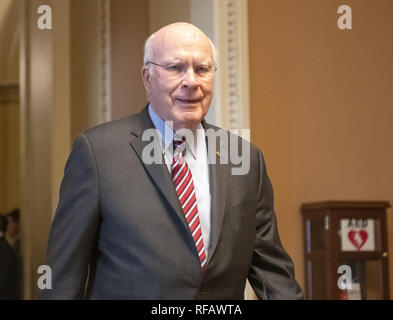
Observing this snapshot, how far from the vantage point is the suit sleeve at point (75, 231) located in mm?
2445

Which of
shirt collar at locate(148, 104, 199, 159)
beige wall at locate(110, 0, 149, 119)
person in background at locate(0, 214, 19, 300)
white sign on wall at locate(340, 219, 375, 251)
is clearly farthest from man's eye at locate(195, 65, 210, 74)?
person in background at locate(0, 214, 19, 300)

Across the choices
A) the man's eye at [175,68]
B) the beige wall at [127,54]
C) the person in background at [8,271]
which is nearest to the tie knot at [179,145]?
the man's eye at [175,68]

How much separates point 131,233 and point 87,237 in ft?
0.46

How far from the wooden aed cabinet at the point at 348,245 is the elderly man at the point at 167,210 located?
278 cm

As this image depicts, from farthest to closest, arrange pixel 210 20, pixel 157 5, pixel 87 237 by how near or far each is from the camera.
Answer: pixel 157 5 < pixel 210 20 < pixel 87 237

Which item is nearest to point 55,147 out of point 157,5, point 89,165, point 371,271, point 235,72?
point 157,5

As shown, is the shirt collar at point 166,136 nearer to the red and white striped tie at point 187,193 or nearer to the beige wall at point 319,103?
the red and white striped tie at point 187,193

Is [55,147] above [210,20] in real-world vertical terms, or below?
below

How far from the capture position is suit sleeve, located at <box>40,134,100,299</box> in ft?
8.02

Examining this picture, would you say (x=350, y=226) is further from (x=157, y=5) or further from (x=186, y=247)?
(x=186, y=247)

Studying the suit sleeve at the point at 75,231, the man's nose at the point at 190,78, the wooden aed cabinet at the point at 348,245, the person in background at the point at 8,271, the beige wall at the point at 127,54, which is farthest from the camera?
the person in background at the point at 8,271

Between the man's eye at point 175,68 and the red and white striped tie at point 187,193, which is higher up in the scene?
the man's eye at point 175,68

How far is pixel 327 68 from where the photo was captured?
579cm

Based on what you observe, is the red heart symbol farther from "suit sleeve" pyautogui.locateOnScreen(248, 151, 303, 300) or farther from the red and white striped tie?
the red and white striped tie
